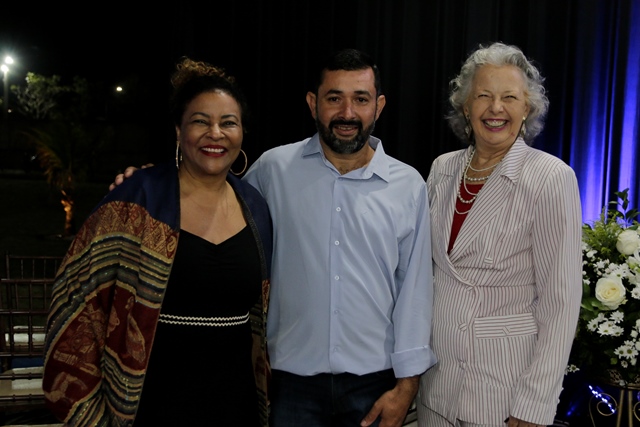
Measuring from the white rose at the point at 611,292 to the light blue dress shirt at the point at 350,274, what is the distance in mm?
779

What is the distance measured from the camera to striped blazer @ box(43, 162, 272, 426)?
5.67 ft

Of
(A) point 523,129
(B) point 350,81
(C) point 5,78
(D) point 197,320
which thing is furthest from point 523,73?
(C) point 5,78

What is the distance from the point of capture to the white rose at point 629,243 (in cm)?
250

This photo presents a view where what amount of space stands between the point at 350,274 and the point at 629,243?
3.72 ft

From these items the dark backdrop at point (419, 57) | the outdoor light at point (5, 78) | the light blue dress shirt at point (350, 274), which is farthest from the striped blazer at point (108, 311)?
the outdoor light at point (5, 78)

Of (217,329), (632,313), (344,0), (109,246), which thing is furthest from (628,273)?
(344,0)

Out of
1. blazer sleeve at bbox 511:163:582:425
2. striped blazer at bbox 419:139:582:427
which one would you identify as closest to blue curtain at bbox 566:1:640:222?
striped blazer at bbox 419:139:582:427

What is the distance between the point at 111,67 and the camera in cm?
1220

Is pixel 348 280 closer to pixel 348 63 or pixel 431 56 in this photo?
pixel 348 63

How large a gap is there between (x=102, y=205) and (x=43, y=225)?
11.0 m

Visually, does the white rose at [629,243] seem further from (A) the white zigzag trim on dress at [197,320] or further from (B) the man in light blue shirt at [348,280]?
(A) the white zigzag trim on dress at [197,320]

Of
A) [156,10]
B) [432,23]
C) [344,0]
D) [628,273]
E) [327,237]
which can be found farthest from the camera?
[156,10]

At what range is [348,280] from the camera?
6.60 feet

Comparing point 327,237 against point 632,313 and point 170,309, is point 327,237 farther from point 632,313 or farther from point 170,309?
point 632,313
